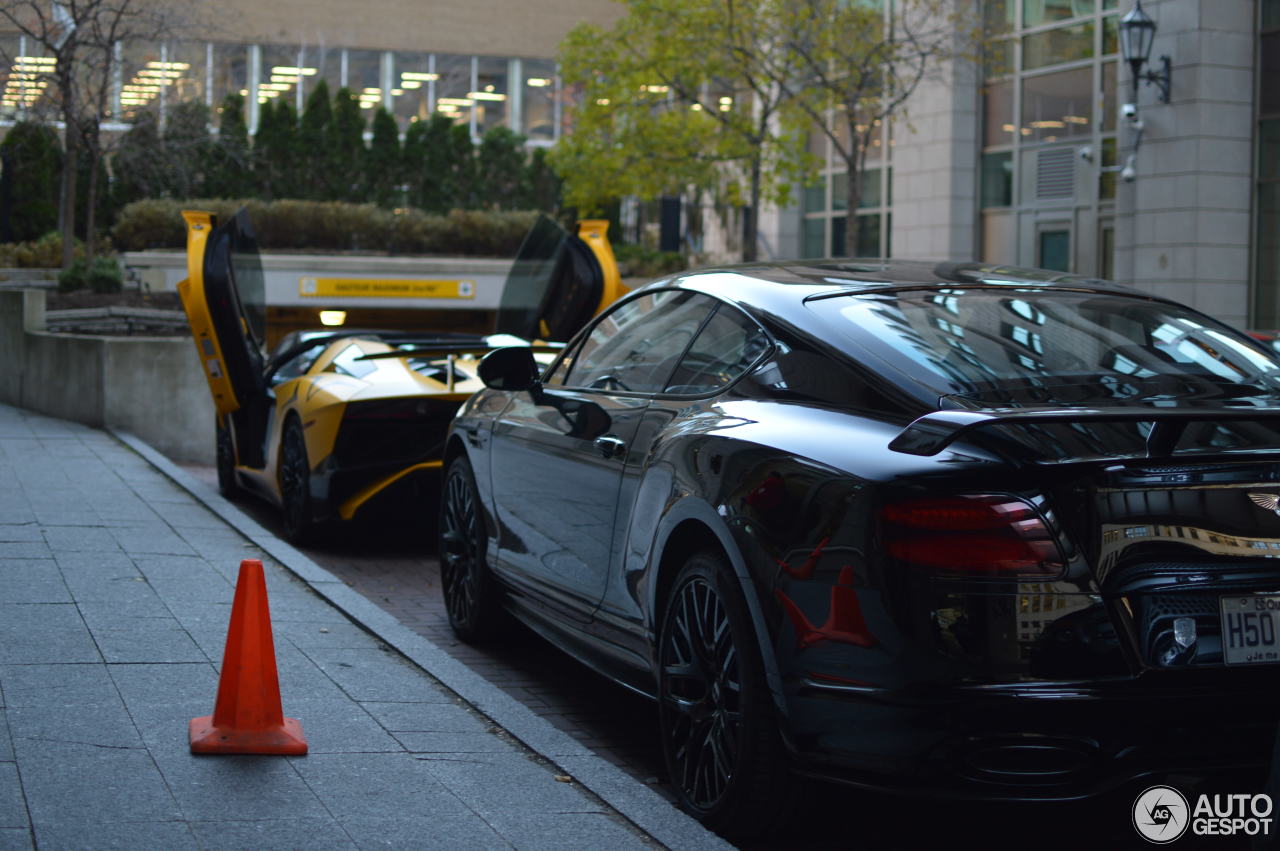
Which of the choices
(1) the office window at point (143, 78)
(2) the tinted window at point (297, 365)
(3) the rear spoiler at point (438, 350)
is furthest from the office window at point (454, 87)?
(3) the rear spoiler at point (438, 350)

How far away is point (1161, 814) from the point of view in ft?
13.4

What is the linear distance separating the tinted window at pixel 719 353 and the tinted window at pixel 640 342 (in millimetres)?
80

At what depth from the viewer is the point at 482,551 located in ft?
21.1

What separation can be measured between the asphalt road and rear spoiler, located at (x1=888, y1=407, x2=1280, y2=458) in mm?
856

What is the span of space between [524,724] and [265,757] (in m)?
0.88

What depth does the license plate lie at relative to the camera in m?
3.52

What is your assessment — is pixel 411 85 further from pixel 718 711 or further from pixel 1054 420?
pixel 1054 420

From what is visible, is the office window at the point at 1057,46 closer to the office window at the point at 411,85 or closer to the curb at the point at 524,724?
the curb at the point at 524,724

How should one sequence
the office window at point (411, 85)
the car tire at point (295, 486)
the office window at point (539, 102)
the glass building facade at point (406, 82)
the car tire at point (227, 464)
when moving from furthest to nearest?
the office window at point (539, 102), the office window at point (411, 85), the glass building facade at point (406, 82), the car tire at point (227, 464), the car tire at point (295, 486)

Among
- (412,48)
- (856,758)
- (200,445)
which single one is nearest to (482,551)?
(856,758)

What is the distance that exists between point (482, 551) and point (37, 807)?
2.67 metres

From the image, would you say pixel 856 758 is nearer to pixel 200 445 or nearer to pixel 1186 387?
pixel 1186 387

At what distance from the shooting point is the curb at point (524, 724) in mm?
4078

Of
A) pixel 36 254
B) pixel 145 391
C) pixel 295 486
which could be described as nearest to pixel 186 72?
pixel 36 254
